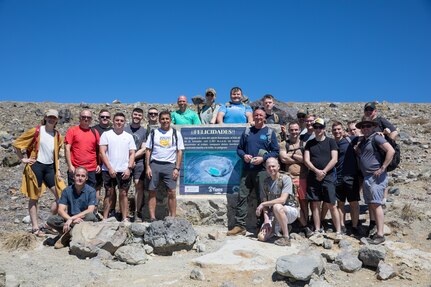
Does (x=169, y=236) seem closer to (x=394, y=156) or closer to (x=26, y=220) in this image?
(x=394, y=156)

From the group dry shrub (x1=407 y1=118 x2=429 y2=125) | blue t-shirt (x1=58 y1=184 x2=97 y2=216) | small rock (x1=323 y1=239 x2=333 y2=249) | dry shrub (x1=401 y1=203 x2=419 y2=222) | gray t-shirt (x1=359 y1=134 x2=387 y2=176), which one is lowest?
small rock (x1=323 y1=239 x2=333 y2=249)

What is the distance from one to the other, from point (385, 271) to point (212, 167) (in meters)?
4.11

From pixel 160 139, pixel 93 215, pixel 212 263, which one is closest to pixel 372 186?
pixel 212 263

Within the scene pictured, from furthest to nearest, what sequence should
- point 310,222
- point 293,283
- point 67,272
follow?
point 310,222 → point 67,272 → point 293,283

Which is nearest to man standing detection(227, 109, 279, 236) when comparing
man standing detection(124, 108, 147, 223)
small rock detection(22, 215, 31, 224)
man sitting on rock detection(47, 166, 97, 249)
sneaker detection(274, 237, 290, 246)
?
sneaker detection(274, 237, 290, 246)

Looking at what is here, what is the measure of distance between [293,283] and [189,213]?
3.31 metres

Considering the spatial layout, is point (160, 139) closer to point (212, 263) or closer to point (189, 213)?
point (189, 213)

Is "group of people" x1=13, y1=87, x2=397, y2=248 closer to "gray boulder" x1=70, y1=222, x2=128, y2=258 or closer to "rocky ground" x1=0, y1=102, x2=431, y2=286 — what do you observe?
"gray boulder" x1=70, y1=222, x2=128, y2=258

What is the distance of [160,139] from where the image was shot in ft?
25.2

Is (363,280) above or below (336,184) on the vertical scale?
below

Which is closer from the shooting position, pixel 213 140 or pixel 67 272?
pixel 67 272

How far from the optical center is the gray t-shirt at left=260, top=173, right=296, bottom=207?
712cm

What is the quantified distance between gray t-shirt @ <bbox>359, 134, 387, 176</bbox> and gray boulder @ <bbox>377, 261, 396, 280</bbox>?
184 centimetres

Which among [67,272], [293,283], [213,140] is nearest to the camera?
[293,283]
